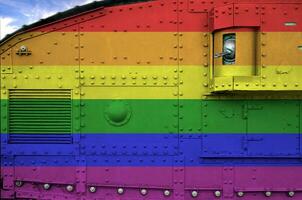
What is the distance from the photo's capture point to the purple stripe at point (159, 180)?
139 inches

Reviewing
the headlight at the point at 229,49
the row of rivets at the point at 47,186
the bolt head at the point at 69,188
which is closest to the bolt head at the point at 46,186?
the row of rivets at the point at 47,186

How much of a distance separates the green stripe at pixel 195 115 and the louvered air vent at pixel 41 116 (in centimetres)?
19

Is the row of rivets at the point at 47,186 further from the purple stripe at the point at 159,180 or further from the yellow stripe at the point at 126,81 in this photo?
the yellow stripe at the point at 126,81

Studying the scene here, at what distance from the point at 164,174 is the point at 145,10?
59.9 inches

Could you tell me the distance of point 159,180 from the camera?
139 inches

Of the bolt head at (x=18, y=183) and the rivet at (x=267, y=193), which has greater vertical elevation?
the bolt head at (x=18, y=183)

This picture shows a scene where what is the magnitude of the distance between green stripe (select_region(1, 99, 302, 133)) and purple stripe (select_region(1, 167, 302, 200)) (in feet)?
1.21

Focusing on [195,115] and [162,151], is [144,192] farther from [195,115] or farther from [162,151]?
[195,115]

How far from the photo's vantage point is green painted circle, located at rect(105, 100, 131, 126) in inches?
138

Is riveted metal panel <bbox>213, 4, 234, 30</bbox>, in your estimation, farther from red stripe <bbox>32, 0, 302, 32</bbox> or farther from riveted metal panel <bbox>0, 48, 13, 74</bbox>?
riveted metal panel <bbox>0, 48, 13, 74</bbox>

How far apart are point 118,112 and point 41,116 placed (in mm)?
723

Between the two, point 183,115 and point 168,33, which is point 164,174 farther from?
point 168,33

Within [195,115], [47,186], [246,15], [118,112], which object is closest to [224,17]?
[246,15]

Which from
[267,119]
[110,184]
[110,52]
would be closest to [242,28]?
[267,119]
